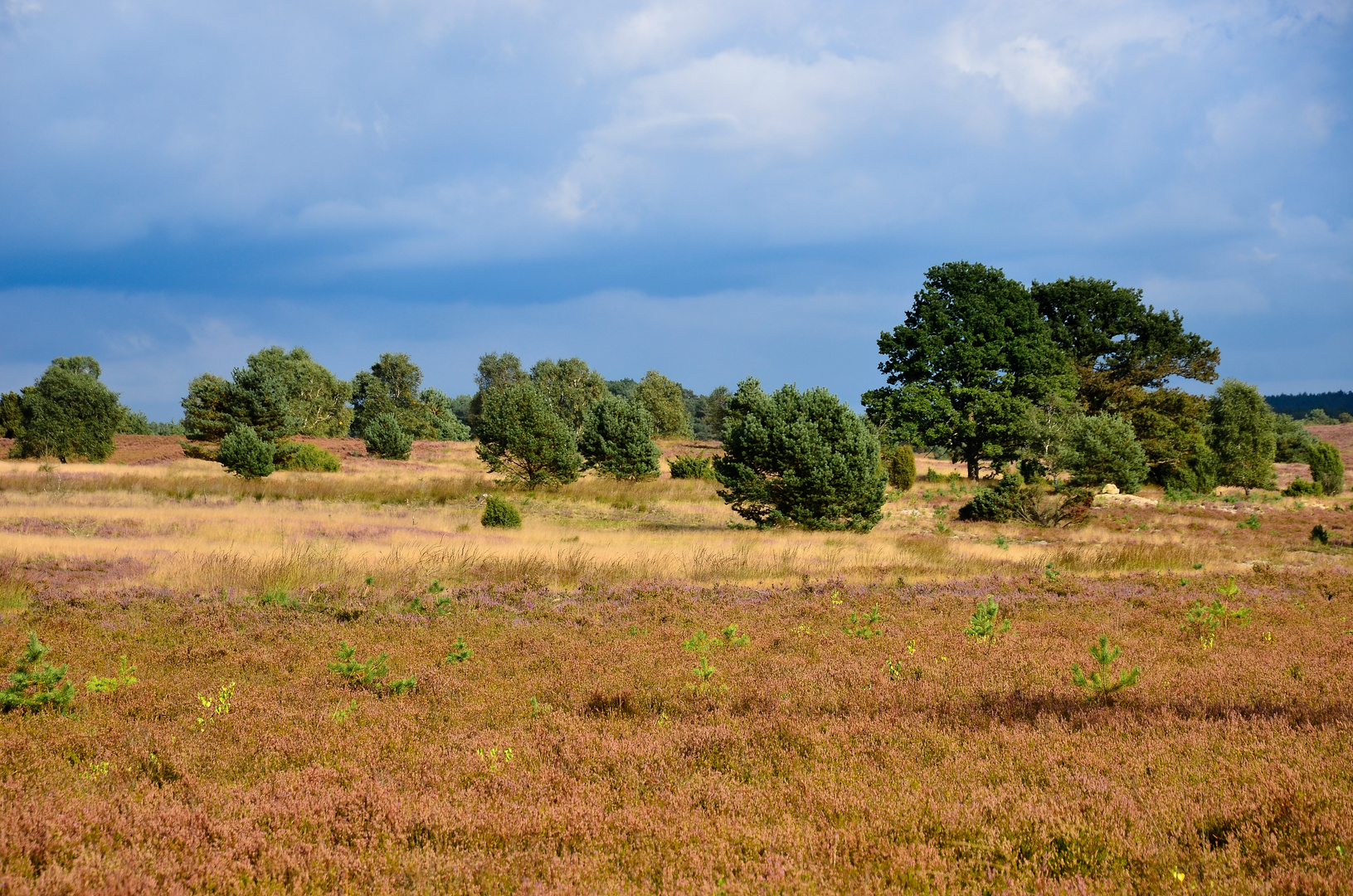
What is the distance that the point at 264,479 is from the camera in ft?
114

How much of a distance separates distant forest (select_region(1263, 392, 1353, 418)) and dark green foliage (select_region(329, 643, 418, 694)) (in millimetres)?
173836

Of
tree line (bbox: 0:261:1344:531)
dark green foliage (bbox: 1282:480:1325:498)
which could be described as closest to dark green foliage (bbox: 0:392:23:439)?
tree line (bbox: 0:261:1344:531)

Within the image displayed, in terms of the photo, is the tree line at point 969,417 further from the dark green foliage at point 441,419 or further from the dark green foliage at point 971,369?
the dark green foliage at point 441,419

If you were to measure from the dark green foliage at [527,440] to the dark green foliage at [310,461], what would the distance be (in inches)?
537

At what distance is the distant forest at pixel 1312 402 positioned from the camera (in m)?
147

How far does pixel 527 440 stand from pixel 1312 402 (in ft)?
643

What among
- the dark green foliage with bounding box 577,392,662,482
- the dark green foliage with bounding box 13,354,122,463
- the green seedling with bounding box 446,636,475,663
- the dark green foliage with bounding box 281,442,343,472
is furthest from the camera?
the dark green foliage with bounding box 13,354,122,463

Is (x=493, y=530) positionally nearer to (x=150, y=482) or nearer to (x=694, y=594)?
(x=694, y=594)

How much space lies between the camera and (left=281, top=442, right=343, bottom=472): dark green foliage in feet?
146

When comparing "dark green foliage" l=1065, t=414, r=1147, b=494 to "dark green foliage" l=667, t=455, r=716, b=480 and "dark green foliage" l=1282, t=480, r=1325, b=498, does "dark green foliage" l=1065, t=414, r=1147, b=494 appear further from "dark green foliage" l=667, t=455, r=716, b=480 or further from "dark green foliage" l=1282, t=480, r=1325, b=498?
"dark green foliage" l=667, t=455, r=716, b=480

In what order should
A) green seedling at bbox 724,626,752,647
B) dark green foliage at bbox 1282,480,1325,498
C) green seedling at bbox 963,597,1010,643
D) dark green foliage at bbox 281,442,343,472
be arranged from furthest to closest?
1. dark green foliage at bbox 281,442,343,472
2. dark green foliage at bbox 1282,480,1325,498
3. green seedling at bbox 963,597,1010,643
4. green seedling at bbox 724,626,752,647

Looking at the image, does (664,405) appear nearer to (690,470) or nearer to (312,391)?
(312,391)

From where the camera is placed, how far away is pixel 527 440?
3556 centimetres

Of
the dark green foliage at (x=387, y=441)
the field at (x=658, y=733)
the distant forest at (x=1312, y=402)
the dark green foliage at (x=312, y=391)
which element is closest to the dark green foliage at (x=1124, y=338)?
the field at (x=658, y=733)
